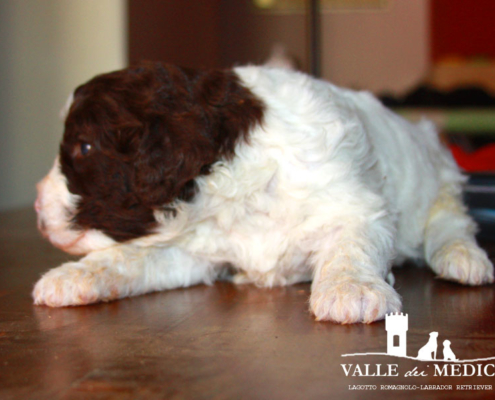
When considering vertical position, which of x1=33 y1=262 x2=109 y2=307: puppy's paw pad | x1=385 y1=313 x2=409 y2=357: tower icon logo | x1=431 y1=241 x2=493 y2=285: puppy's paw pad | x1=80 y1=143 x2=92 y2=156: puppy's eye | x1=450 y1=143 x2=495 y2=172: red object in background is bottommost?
x1=450 y1=143 x2=495 y2=172: red object in background

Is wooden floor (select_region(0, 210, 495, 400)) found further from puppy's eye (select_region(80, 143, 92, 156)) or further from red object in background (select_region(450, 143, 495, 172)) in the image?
red object in background (select_region(450, 143, 495, 172))

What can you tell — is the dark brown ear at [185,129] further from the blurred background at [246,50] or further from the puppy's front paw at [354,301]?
the blurred background at [246,50]

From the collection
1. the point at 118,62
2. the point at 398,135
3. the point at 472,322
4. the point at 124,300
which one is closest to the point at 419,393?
the point at 472,322

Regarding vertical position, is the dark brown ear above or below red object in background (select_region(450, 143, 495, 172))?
above

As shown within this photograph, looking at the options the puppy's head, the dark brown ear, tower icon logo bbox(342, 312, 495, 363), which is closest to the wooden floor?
tower icon logo bbox(342, 312, 495, 363)

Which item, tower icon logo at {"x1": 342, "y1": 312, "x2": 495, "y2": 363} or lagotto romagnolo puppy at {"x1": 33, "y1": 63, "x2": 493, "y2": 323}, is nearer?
tower icon logo at {"x1": 342, "y1": 312, "x2": 495, "y2": 363}

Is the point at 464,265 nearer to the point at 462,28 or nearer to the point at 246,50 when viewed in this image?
the point at 246,50
